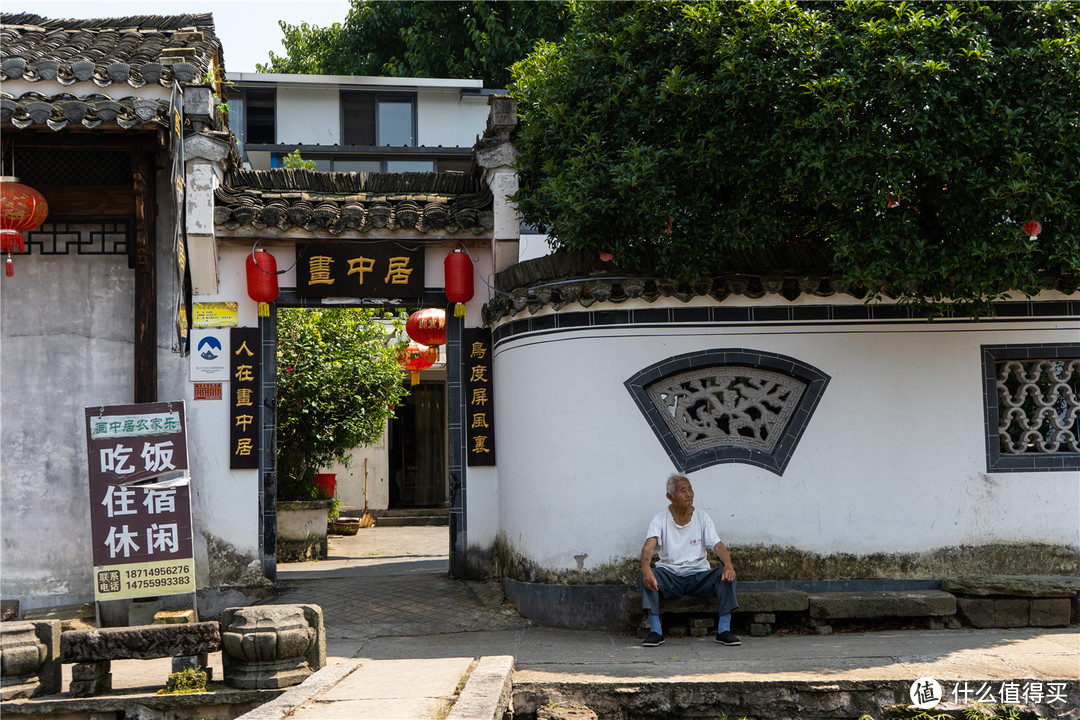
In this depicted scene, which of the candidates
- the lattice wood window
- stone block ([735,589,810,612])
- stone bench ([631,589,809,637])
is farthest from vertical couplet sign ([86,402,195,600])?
the lattice wood window

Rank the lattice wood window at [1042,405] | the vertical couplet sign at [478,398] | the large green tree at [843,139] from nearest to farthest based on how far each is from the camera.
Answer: the large green tree at [843,139]
the lattice wood window at [1042,405]
the vertical couplet sign at [478,398]

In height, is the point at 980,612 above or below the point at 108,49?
below

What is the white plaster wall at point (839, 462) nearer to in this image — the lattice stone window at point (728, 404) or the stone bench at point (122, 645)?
the lattice stone window at point (728, 404)

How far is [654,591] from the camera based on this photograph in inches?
287

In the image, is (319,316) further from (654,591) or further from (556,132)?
(654,591)

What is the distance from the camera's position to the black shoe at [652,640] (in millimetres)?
7203

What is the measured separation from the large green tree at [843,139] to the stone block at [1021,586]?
2249 millimetres

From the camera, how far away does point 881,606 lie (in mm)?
7379

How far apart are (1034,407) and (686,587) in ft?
11.2

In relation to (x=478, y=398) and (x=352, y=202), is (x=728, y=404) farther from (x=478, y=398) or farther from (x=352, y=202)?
(x=352, y=202)

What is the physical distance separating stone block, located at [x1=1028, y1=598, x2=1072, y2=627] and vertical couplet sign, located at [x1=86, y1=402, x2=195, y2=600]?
6.72 m

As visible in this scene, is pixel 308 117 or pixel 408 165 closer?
pixel 308 117

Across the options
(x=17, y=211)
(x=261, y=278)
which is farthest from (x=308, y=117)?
(x=17, y=211)

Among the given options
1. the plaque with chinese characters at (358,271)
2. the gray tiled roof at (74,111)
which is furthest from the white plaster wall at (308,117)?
the gray tiled roof at (74,111)
